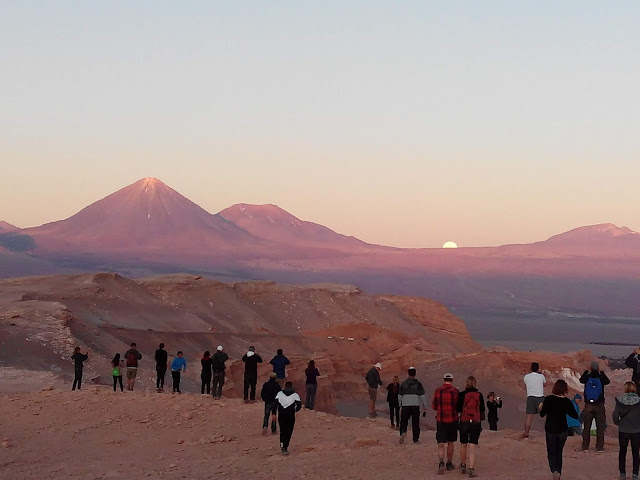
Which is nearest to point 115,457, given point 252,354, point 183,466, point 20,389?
point 183,466

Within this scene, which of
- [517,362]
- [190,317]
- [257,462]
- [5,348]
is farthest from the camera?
[190,317]

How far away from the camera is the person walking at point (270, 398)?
15359 mm

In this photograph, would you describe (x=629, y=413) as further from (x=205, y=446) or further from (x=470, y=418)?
(x=205, y=446)

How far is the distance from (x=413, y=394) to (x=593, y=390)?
8.97 ft

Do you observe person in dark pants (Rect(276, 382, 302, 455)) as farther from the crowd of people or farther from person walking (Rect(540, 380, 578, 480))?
person walking (Rect(540, 380, 578, 480))

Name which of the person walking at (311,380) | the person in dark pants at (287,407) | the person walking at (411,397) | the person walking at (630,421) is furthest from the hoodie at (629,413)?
the person walking at (311,380)

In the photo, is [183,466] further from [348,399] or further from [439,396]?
[348,399]

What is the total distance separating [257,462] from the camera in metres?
13.7

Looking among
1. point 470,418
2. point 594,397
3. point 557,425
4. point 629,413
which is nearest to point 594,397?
point 594,397

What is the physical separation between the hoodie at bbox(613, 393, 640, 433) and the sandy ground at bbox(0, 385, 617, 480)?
92cm

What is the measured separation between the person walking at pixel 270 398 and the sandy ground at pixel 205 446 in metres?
0.28

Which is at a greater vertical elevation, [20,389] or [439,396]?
[439,396]

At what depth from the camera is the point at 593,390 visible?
13.5 m

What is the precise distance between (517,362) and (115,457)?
30.9 metres
